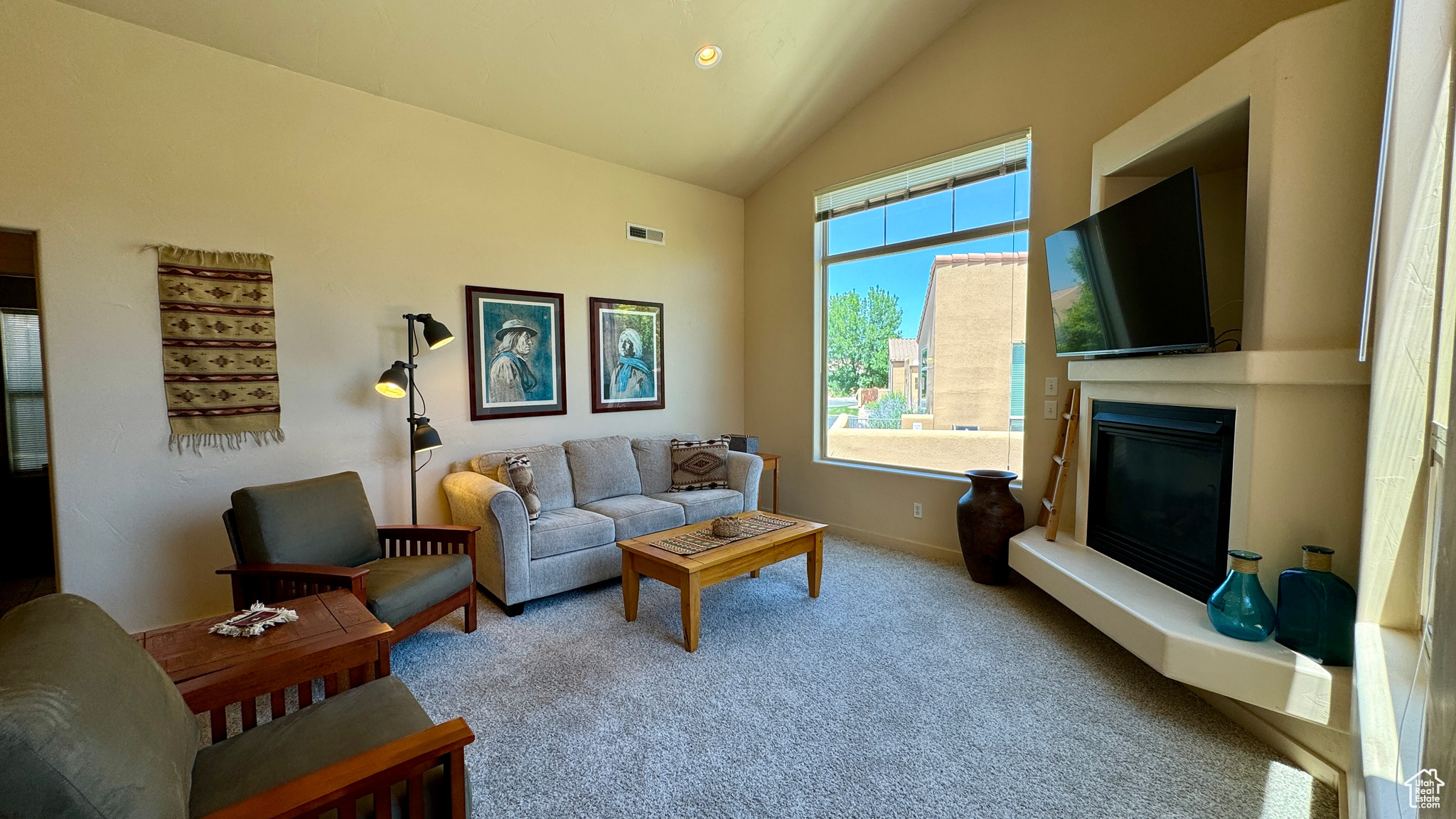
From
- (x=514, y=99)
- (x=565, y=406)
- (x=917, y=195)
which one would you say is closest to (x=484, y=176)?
(x=514, y=99)

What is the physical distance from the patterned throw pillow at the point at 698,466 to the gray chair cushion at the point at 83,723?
130 inches

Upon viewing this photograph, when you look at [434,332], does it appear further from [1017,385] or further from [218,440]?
[1017,385]

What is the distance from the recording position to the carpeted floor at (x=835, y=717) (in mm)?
1827

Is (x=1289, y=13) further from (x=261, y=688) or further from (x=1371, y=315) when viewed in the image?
(x=261, y=688)

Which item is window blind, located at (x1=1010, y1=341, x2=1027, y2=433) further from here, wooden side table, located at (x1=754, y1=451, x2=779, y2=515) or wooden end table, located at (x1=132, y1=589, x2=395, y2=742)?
wooden end table, located at (x1=132, y1=589, x2=395, y2=742)

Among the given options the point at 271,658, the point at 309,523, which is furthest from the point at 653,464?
the point at 271,658

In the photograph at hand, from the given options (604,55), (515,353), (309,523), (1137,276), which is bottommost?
(309,523)

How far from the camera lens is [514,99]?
368 cm

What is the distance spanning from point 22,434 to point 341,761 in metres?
4.65

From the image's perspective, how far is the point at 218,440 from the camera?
3031 mm

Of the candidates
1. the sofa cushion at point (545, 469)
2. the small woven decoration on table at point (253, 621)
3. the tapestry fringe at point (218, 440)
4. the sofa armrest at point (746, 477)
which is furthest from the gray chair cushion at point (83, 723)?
the sofa armrest at point (746, 477)

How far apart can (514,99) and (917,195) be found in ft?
9.39

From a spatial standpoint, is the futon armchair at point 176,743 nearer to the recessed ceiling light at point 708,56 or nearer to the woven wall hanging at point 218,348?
the woven wall hanging at point 218,348

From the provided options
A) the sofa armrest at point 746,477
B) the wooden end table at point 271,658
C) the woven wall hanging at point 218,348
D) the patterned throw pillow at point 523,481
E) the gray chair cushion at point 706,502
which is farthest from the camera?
the sofa armrest at point 746,477
